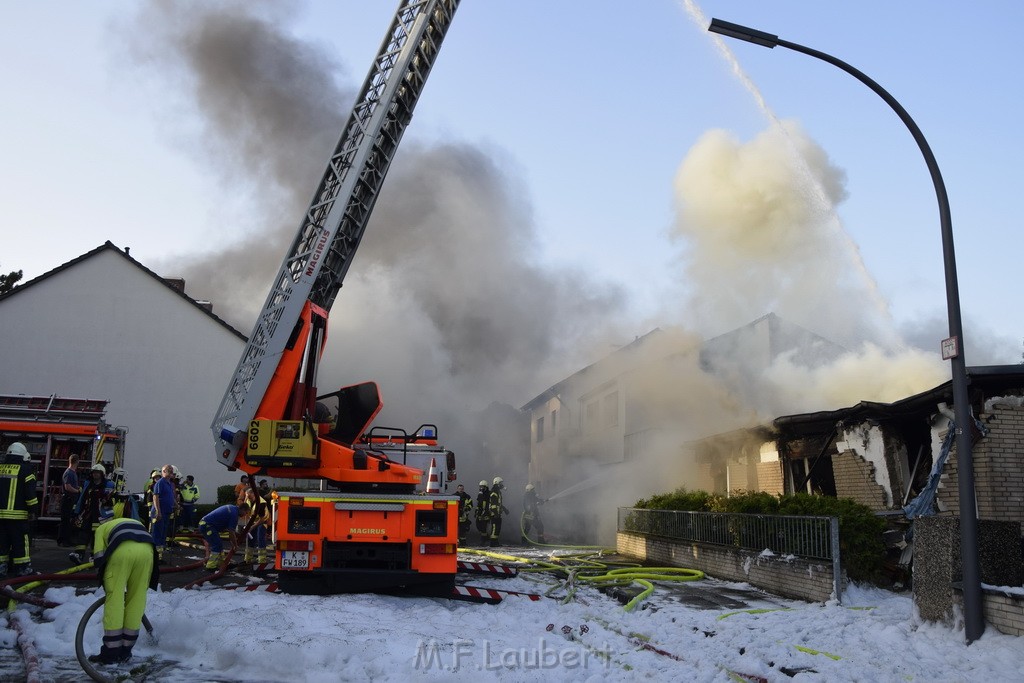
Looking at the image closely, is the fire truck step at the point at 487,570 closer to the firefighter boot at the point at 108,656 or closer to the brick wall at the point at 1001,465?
the firefighter boot at the point at 108,656

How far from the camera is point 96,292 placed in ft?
95.6

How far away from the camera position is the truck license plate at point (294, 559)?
9.57 metres

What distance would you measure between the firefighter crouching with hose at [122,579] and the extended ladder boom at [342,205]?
11.9 feet

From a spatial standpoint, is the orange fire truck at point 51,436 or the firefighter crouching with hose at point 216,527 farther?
the orange fire truck at point 51,436

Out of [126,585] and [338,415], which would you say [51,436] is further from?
[126,585]

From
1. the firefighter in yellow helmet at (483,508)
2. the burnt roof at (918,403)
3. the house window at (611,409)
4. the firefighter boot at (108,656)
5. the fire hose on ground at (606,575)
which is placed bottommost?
the firefighter boot at (108,656)

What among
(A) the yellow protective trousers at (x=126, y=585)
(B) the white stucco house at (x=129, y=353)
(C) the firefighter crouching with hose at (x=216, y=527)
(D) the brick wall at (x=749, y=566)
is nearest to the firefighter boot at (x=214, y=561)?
(C) the firefighter crouching with hose at (x=216, y=527)

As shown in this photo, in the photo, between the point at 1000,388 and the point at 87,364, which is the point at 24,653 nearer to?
the point at 1000,388

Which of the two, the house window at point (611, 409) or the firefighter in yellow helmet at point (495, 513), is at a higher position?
the house window at point (611, 409)

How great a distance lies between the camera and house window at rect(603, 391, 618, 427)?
3119 centimetres

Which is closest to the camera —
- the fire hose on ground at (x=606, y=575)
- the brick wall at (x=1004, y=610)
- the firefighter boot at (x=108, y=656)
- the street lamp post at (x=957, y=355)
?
the firefighter boot at (x=108, y=656)

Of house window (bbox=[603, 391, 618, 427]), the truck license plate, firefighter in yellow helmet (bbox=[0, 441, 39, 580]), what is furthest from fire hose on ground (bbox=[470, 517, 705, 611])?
house window (bbox=[603, 391, 618, 427])

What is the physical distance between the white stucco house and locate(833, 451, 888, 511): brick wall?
20.4 metres

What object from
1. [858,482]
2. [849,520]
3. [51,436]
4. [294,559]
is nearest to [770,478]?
[858,482]
